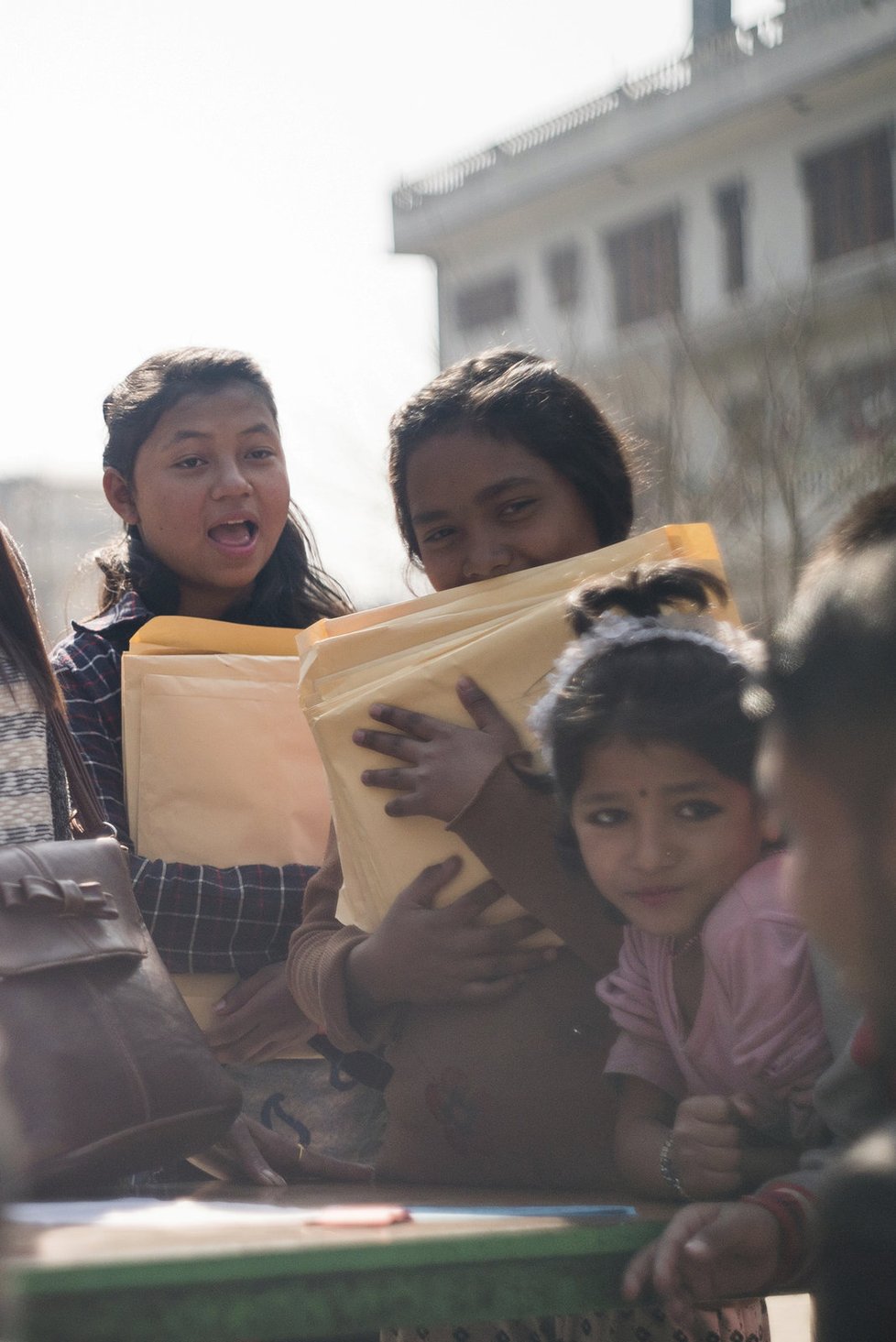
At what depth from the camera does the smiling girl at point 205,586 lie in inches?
72.7

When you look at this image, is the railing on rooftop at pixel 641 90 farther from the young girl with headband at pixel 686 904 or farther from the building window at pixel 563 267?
the young girl with headband at pixel 686 904

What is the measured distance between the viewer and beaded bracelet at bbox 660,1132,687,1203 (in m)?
1.15

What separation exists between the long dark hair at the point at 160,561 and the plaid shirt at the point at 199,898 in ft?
1.06

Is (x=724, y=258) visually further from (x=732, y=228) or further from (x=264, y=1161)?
(x=264, y=1161)

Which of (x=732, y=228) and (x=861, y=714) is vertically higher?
(x=732, y=228)

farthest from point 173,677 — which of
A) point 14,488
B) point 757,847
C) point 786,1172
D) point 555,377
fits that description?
point 14,488

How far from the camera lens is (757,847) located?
1199mm

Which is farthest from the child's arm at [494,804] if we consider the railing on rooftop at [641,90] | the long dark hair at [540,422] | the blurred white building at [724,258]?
the railing on rooftop at [641,90]

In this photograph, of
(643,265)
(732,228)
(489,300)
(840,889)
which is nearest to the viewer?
(840,889)

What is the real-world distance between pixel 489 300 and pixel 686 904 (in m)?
18.2

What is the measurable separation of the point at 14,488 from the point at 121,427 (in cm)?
2174

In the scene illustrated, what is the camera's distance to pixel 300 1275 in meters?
0.85

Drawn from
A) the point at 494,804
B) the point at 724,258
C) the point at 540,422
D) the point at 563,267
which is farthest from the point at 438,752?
the point at 563,267

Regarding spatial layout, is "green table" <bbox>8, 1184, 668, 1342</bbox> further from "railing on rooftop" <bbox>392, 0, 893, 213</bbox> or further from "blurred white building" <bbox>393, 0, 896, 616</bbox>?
"railing on rooftop" <bbox>392, 0, 893, 213</bbox>
